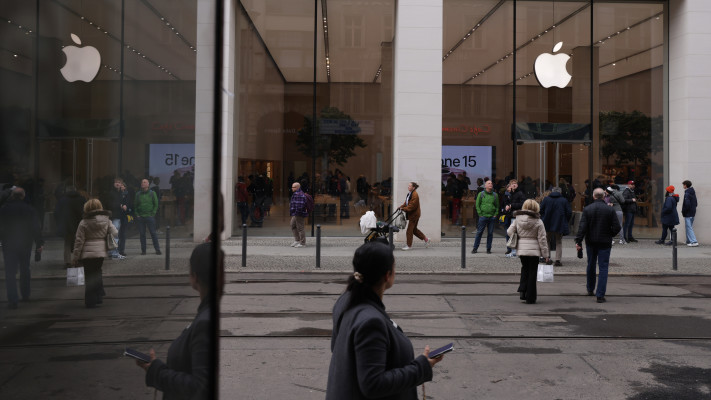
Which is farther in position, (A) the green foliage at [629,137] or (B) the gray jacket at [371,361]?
(A) the green foliage at [629,137]

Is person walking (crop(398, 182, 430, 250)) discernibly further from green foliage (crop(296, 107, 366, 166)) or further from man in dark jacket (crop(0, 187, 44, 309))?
man in dark jacket (crop(0, 187, 44, 309))

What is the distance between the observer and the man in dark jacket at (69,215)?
0.97 meters

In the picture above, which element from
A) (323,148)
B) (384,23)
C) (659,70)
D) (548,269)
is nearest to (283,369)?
(548,269)

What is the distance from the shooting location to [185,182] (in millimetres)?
995

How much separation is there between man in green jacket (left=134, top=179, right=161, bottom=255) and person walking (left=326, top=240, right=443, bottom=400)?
1921 millimetres

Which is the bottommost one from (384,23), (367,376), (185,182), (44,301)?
(367,376)

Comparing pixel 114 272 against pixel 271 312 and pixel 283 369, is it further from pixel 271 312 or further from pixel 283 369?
pixel 271 312

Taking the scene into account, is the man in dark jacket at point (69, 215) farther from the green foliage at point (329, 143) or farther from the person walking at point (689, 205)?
the person walking at point (689, 205)

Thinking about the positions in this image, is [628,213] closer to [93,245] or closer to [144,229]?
[144,229]

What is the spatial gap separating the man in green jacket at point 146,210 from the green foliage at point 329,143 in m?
19.3

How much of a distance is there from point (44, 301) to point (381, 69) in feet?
66.3

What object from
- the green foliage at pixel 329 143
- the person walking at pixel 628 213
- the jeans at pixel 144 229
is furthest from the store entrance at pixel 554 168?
the jeans at pixel 144 229

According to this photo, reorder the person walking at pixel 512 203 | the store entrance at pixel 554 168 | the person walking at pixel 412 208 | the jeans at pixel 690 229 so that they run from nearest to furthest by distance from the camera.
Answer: the person walking at pixel 512 203 < the person walking at pixel 412 208 < the jeans at pixel 690 229 < the store entrance at pixel 554 168

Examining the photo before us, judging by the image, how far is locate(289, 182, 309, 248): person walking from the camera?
17922mm
